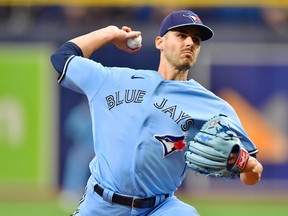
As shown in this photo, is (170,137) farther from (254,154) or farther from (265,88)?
(265,88)

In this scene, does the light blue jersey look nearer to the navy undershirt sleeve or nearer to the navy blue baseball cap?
the navy undershirt sleeve

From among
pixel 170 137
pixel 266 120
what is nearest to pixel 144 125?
pixel 170 137

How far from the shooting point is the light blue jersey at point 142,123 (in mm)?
6633

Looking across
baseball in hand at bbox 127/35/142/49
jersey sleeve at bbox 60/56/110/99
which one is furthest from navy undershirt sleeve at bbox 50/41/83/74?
baseball in hand at bbox 127/35/142/49

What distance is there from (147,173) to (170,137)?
320 millimetres

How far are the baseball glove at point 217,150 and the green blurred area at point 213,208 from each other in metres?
6.72

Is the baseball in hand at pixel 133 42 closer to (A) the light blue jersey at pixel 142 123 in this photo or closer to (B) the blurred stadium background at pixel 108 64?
(A) the light blue jersey at pixel 142 123

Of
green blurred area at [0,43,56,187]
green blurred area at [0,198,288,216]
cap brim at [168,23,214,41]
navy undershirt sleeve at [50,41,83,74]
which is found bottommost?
green blurred area at [0,198,288,216]

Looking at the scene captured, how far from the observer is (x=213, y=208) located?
14109 millimetres

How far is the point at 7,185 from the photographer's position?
54.1 ft

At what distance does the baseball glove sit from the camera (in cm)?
620

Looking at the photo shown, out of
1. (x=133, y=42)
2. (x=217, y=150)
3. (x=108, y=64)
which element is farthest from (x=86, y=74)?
(x=108, y=64)

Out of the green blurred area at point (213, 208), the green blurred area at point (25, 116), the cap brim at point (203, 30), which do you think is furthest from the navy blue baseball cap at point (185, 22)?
the green blurred area at point (25, 116)

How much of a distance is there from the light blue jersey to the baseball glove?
0.25 metres
